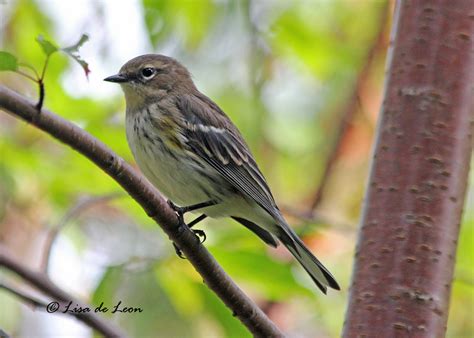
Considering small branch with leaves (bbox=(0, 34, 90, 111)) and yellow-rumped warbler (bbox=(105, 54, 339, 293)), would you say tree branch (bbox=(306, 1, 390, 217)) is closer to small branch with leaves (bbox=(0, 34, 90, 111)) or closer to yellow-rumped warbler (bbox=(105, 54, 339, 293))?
yellow-rumped warbler (bbox=(105, 54, 339, 293))

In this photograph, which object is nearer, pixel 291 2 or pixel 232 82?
pixel 291 2

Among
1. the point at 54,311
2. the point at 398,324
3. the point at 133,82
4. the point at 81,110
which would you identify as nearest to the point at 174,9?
the point at 133,82

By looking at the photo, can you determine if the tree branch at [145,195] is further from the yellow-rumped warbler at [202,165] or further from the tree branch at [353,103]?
the tree branch at [353,103]

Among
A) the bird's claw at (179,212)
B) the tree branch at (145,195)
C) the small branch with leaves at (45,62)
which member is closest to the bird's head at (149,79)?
the bird's claw at (179,212)

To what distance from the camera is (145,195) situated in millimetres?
2725

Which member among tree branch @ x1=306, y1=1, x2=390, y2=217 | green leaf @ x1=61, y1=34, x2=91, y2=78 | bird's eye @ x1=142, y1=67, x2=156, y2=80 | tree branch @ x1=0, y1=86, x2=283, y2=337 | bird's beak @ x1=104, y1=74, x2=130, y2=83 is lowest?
tree branch @ x1=0, y1=86, x2=283, y2=337

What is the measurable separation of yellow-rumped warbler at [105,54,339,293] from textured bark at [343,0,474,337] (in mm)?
1002

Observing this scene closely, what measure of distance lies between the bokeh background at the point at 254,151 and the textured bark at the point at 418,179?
0.87 metres

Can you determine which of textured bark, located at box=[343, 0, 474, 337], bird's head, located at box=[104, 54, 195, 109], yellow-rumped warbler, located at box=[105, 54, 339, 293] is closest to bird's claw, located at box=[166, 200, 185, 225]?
yellow-rumped warbler, located at box=[105, 54, 339, 293]

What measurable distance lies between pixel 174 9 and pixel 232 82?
1.90m

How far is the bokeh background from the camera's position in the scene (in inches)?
159

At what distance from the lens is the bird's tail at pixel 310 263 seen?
3.95 meters

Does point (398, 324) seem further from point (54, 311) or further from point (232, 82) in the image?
point (232, 82)

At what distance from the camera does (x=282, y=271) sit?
3777 mm
